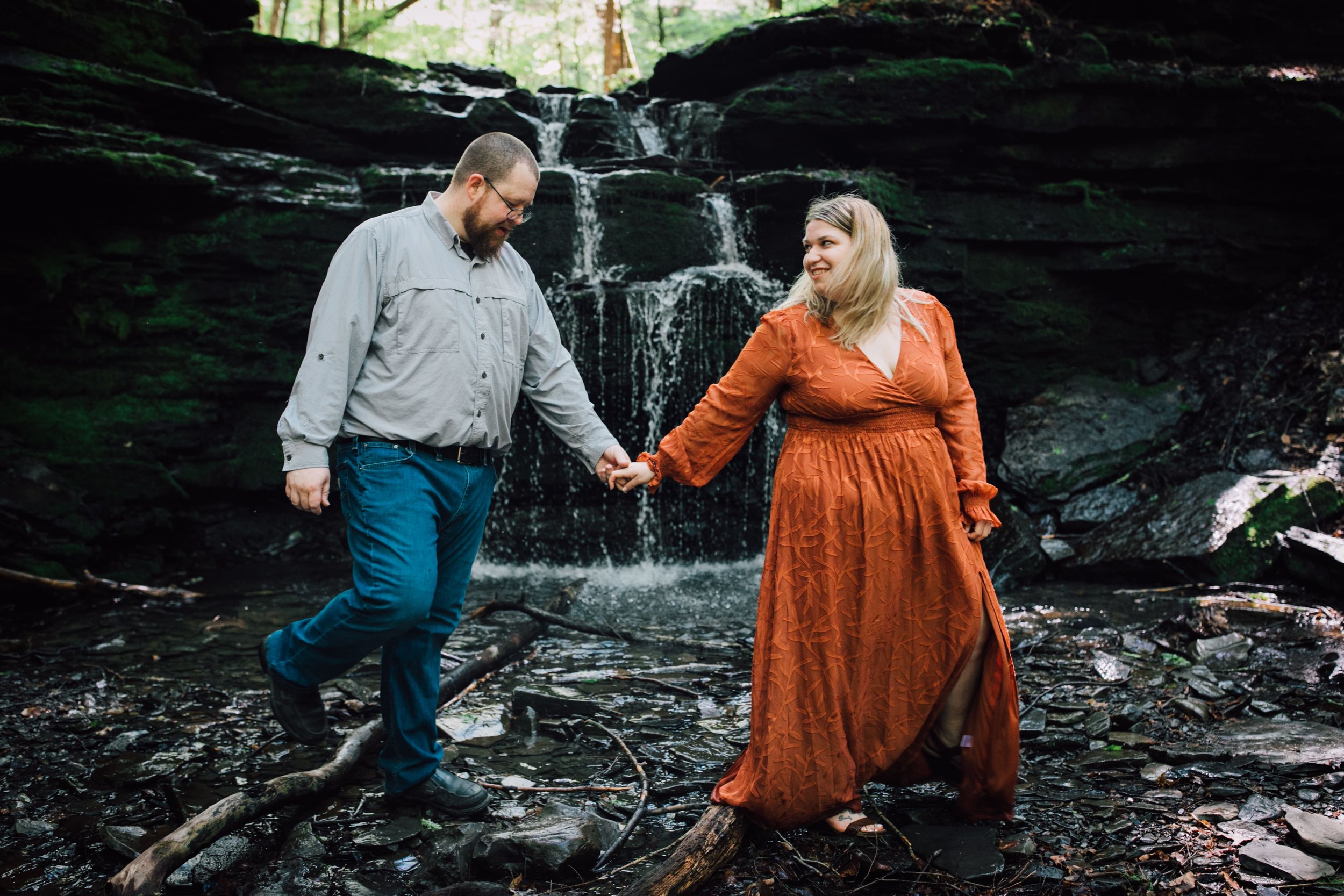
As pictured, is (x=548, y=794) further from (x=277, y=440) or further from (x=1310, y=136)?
(x=1310, y=136)

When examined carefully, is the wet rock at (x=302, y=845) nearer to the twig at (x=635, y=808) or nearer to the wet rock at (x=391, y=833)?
the wet rock at (x=391, y=833)

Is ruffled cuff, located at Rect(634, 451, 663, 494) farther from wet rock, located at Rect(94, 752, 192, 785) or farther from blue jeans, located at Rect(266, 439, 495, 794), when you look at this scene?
wet rock, located at Rect(94, 752, 192, 785)

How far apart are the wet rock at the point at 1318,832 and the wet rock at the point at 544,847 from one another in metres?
2.31

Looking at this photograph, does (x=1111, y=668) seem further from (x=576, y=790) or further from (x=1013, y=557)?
(x=576, y=790)

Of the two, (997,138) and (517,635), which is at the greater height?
(997,138)

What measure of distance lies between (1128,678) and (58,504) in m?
7.99

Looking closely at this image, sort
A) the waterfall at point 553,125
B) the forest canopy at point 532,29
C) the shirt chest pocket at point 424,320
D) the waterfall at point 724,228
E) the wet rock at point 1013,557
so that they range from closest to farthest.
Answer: the shirt chest pocket at point 424,320 < the wet rock at point 1013,557 < the waterfall at point 724,228 < the waterfall at point 553,125 < the forest canopy at point 532,29

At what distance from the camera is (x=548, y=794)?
11.2 ft

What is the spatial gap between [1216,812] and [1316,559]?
373 cm

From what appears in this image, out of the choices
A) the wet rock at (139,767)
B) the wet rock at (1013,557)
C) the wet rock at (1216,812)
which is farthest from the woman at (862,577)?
the wet rock at (1013,557)

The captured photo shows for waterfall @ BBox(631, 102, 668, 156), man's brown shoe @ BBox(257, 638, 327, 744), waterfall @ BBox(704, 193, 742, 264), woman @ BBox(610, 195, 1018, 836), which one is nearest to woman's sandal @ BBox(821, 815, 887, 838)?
woman @ BBox(610, 195, 1018, 836)

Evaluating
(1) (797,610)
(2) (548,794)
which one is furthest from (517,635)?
(1) (797,610)

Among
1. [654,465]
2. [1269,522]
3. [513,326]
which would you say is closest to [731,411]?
[654,465]

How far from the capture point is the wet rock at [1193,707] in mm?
4078
